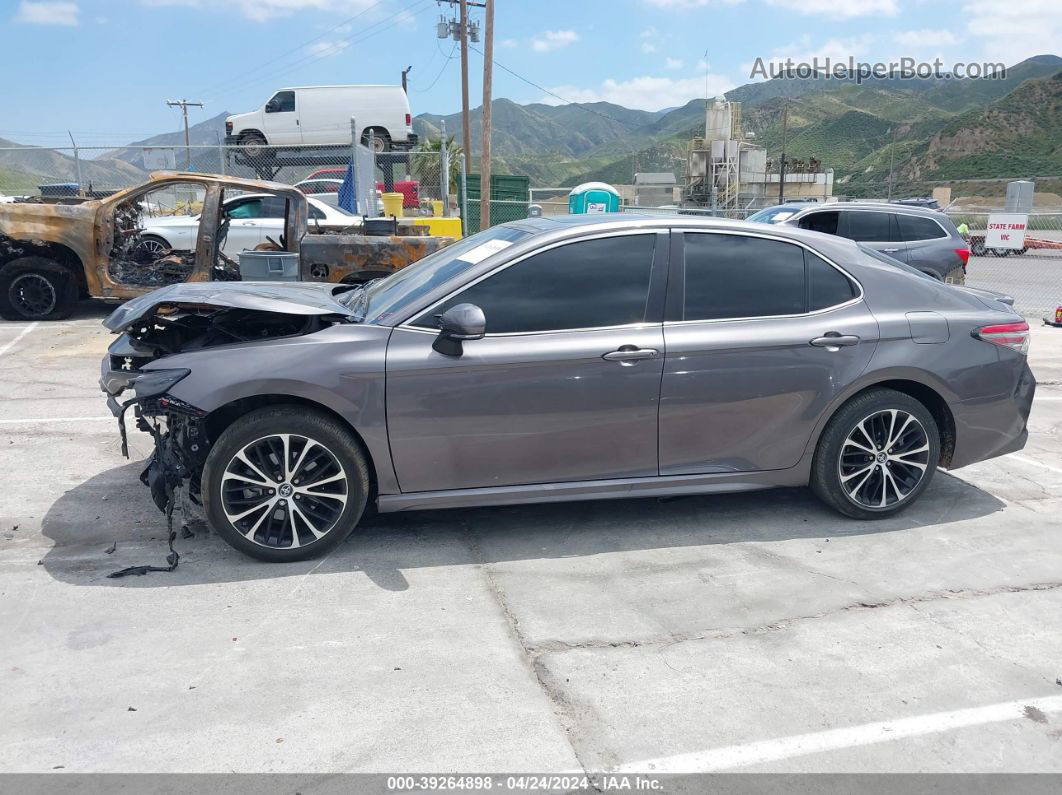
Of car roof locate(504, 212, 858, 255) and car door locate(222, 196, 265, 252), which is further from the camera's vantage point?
car door locate(222, 196, 265, 252)

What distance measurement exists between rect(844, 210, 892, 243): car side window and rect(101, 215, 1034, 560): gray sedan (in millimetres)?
7507

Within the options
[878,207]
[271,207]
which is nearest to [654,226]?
[878,207]

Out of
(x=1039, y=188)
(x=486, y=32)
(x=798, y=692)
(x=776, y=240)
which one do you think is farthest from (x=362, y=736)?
(x=1039, y=188)

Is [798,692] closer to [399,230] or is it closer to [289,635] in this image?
[289,635]

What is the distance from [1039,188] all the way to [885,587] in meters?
75.3

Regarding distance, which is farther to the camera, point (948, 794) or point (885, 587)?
point (885, 587)

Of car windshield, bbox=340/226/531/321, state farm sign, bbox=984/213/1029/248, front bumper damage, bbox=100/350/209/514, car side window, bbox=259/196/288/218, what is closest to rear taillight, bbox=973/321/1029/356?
car windshield, bbox=340/226/531/321

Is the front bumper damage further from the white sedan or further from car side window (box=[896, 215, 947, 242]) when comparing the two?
car side window (box=[896, 215, 947, 242])

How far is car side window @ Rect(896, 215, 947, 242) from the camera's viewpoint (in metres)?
12.3

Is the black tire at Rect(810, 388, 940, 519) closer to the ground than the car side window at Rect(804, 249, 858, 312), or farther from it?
closer to the ground

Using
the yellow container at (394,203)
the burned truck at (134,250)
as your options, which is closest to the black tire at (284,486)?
the burned truck at (134,250)

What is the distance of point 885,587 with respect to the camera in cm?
423

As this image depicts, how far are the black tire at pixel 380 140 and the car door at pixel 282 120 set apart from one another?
220 cm

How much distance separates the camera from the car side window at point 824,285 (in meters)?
4.88
